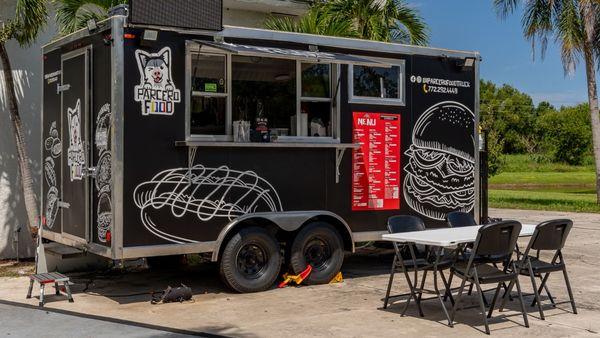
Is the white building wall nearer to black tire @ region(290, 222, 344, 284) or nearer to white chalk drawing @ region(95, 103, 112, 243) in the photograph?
white chalk drawing @ region(95, 103, 112, 243)

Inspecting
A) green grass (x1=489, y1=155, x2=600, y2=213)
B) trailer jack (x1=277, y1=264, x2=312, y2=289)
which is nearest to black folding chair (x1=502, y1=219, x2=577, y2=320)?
trailer jack (x1=277, y1=264, x2=312, y2=289)

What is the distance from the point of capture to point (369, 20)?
48.3ft

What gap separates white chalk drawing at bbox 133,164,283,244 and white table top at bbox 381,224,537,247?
1.93 m

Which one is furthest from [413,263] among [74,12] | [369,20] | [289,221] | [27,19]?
[369,20]

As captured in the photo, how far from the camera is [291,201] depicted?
→ 9289 mm

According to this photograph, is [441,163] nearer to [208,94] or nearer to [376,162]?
[376,162]

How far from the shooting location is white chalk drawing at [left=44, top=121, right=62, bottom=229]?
967 centimetres

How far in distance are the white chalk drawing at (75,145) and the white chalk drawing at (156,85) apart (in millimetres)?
1156

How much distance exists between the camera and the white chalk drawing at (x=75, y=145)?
8.95 meters

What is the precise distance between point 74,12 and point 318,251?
526cm

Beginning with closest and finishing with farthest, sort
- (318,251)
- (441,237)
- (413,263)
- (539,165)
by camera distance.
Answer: (441,237) → (413,263) → (318,251) → (539,165)

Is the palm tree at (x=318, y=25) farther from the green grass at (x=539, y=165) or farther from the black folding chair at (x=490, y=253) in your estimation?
the green grass at (x=539, y=165)

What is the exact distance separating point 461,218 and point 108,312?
4.27 metres

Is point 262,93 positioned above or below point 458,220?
above
